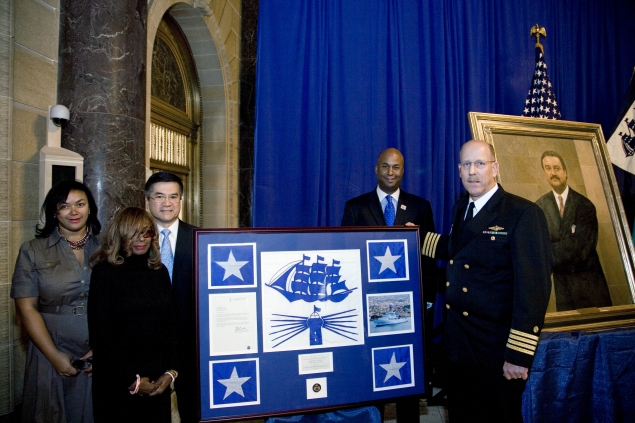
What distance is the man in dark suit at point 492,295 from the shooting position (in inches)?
77.1

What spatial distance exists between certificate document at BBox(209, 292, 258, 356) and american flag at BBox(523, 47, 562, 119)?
3.35 m

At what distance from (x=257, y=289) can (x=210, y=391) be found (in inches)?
17.9

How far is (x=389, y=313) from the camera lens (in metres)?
1.98

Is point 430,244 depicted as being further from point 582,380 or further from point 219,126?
point 219,126

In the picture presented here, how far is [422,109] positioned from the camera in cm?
408

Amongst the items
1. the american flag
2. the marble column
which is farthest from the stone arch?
the american flag

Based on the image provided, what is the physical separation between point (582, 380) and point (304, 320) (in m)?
2.10

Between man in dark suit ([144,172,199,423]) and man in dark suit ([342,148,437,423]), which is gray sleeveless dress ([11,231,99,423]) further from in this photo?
man in dark suit ([342,148,437,423])

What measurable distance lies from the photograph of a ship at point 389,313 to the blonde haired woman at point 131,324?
0.90 metres

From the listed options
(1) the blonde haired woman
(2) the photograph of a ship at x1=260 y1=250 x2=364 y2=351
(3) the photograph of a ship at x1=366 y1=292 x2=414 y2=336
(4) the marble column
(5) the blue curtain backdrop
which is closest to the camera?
(1) the blonde haired woman

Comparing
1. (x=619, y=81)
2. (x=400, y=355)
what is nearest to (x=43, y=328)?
(x=400, y=355)

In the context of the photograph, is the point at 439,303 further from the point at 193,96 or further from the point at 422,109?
the point at 193,96

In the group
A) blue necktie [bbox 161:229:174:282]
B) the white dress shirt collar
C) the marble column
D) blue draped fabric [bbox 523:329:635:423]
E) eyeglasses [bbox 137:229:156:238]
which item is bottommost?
blue draped fabric [bbox 523:329:635:423]

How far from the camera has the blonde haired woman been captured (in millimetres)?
1703
